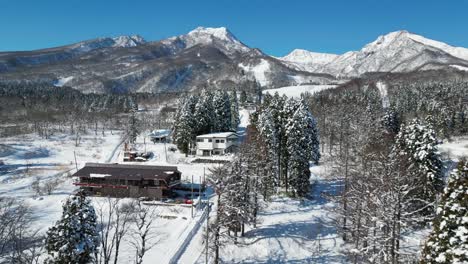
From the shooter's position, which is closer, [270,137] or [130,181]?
[130,181]

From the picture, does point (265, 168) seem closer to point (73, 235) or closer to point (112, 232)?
point (112, 232)

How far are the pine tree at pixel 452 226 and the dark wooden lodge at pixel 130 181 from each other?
3302 centimetres

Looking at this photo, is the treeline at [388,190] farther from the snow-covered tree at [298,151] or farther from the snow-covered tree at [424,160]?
the snow-covered tree at [298,151]

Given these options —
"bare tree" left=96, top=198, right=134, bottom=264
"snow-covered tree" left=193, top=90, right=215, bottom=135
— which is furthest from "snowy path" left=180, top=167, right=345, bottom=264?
"snow-covered tree" left=193, top=90, right=215, bottom=135

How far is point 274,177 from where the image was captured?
44.7m

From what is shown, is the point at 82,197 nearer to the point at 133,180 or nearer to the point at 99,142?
the point at 133,180

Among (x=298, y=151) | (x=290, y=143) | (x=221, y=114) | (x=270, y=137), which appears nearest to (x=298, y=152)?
(x=298, y=151)

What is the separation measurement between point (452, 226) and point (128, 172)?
125ft

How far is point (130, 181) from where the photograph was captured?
147 ft

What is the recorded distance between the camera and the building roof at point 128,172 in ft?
147

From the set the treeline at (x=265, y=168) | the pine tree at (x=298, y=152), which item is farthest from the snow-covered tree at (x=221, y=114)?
the pine tree at (x=298, y=152)

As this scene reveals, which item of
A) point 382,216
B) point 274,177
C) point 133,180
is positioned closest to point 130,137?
point 133,180

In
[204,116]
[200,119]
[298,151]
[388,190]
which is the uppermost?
[204,116]

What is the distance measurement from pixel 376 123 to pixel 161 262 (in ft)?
173
